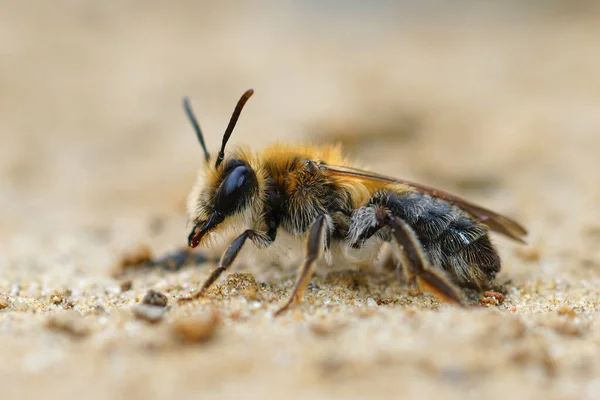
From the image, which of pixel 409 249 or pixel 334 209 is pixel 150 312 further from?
pixel 409 249

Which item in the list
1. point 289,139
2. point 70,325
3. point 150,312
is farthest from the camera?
point 289,139

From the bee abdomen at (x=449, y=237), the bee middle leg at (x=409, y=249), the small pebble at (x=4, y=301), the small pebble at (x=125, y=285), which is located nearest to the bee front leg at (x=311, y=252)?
the bee middle leg at (x=409, y=249)

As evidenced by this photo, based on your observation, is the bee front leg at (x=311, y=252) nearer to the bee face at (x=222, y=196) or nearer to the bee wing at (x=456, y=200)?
the bee wing at (x=456, y=200)

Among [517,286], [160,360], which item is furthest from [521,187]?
[160,360]

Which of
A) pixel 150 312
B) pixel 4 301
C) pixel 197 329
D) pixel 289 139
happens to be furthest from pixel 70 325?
pixel 289 139

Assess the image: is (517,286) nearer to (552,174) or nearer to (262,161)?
(262,161)

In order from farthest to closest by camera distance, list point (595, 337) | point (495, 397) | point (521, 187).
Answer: point (521, 187), point (595, 337), point (495, 397)
